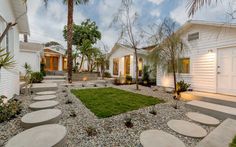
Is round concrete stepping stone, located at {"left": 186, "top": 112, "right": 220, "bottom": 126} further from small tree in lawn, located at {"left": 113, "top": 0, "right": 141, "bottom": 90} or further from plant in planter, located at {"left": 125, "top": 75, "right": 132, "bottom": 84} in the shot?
plant in planter, located at {"left": 125, "top": 75, "right": 132, "bottom": 84}

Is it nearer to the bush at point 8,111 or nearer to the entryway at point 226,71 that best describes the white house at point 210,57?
the entryway at point 226,71

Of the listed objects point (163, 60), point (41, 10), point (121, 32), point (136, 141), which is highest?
point (41, 10)

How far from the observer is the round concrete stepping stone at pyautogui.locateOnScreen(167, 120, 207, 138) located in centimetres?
293

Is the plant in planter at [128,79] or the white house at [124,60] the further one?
the white house at [124,60]

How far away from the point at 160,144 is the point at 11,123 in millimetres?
3559

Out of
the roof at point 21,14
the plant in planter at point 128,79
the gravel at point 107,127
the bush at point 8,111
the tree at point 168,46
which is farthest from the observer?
the plant in planter at point 128,79

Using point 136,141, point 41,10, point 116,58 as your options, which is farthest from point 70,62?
point 136,141

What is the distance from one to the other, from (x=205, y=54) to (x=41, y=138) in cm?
838

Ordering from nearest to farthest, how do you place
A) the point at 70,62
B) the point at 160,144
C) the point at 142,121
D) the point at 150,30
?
the point at 160,144, the point at 142,121, the point at 150,30, the point at 70,62

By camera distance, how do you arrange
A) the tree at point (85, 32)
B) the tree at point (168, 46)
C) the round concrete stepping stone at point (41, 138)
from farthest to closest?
the tree at point (85, 32)
the tree at point (168, 46)
the round concrete stepping stone at point (41, 138)

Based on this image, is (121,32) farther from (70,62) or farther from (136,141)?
(136,141)

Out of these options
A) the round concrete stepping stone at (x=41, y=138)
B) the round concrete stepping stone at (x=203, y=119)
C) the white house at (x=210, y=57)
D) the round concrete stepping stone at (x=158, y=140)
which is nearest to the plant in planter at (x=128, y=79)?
the white house at (x=210, y=57)

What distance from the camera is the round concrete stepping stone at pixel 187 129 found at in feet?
9.62

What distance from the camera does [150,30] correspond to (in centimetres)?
814
